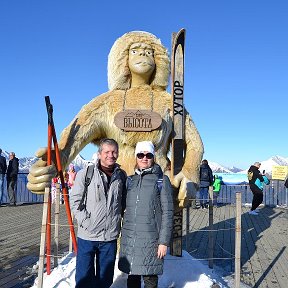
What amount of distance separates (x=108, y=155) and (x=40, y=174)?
2.86 feet

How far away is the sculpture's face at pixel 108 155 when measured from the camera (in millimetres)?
2702

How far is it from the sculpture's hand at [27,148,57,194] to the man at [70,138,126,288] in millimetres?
658

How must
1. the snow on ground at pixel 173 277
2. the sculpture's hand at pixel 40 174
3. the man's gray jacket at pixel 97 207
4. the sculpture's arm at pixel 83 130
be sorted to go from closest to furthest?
the man's gray jacket at pixel 97 207
the sculpture's hand at pixel 40 174
the snow on ground at pixel 173 277
the sculpture's arm at pixel 83 130

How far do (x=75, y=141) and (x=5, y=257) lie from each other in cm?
280

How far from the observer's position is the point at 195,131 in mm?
3996

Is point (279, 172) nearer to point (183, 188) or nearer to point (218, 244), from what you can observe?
point (218, 244)

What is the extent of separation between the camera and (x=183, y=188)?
343 cm

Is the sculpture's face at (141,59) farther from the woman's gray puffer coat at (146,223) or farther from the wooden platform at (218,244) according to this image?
the wooden platform at (218,244)

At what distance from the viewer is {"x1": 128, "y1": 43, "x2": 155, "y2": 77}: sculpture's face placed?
151 inches

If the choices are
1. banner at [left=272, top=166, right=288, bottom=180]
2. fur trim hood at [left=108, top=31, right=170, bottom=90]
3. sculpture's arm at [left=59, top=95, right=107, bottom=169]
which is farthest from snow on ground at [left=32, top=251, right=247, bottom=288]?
banner at [left=272, top=166, right=288, bottom=180]

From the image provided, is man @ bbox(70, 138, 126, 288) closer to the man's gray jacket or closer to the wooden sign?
the man's gray jacket

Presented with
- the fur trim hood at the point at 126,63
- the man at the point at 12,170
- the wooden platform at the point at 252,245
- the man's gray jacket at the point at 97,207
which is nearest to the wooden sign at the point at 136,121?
the fur trim hood at the point at 126,63

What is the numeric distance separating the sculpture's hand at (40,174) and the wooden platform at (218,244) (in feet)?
4.85

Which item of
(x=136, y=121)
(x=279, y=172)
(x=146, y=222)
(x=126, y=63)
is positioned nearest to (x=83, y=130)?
(x=136, y=121)
